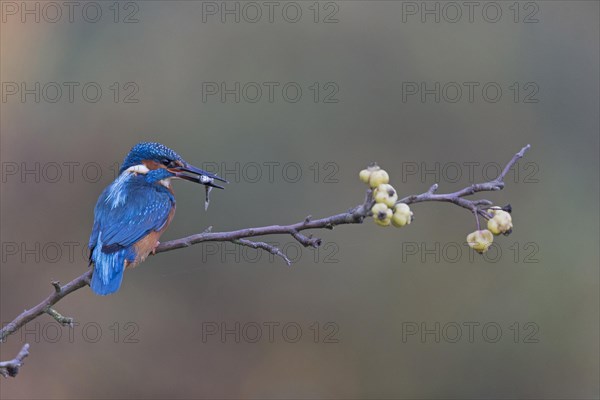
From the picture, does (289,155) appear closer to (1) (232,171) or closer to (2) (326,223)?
(1) (232,171)

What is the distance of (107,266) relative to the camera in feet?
8.21

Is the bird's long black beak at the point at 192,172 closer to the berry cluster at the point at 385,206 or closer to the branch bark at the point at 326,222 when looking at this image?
the branch bark at the point at 326,222

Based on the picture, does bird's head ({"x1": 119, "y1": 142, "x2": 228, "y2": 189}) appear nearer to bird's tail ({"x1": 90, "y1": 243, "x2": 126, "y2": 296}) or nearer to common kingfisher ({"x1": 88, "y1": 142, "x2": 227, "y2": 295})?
common kingfisher ({"x1": 88, "y1": 142, "x2": 227, "y2": 295})

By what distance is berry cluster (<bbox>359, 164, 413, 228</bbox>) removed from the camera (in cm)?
161

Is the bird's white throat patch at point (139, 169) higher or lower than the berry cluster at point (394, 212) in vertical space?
higher

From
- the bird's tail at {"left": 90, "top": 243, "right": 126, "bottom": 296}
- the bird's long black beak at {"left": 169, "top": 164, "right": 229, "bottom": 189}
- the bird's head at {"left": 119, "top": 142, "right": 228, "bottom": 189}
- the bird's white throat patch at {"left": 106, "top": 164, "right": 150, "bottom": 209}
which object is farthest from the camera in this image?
the bird's head at {"left": 119, "top": 142, "right": 228, "bottom": 189}

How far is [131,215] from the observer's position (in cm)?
279

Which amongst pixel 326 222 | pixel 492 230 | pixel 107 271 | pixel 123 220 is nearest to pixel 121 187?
pixel 123 220

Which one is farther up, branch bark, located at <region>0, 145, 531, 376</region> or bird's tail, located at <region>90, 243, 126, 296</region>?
branch bark, located at <region>0, 145, 531, 376</region>

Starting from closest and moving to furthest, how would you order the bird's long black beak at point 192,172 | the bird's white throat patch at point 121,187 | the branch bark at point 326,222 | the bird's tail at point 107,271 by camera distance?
the branch bark at point 326,222, the bird's tail at point 107,271, the bird's long black beak at point 192,172, the bird's white throat patch at point 121,187

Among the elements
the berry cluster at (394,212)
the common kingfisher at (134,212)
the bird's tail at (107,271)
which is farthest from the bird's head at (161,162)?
the berry cluster at (394,212)

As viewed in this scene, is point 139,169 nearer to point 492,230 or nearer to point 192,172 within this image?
point 192,172

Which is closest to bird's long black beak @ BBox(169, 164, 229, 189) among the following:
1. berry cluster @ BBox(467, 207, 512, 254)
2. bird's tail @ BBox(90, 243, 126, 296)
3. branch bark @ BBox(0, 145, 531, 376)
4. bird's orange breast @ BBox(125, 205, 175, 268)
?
bird's orange breast @ BBox(125, 205, 175, 268)

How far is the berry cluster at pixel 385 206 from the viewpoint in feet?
5.29
